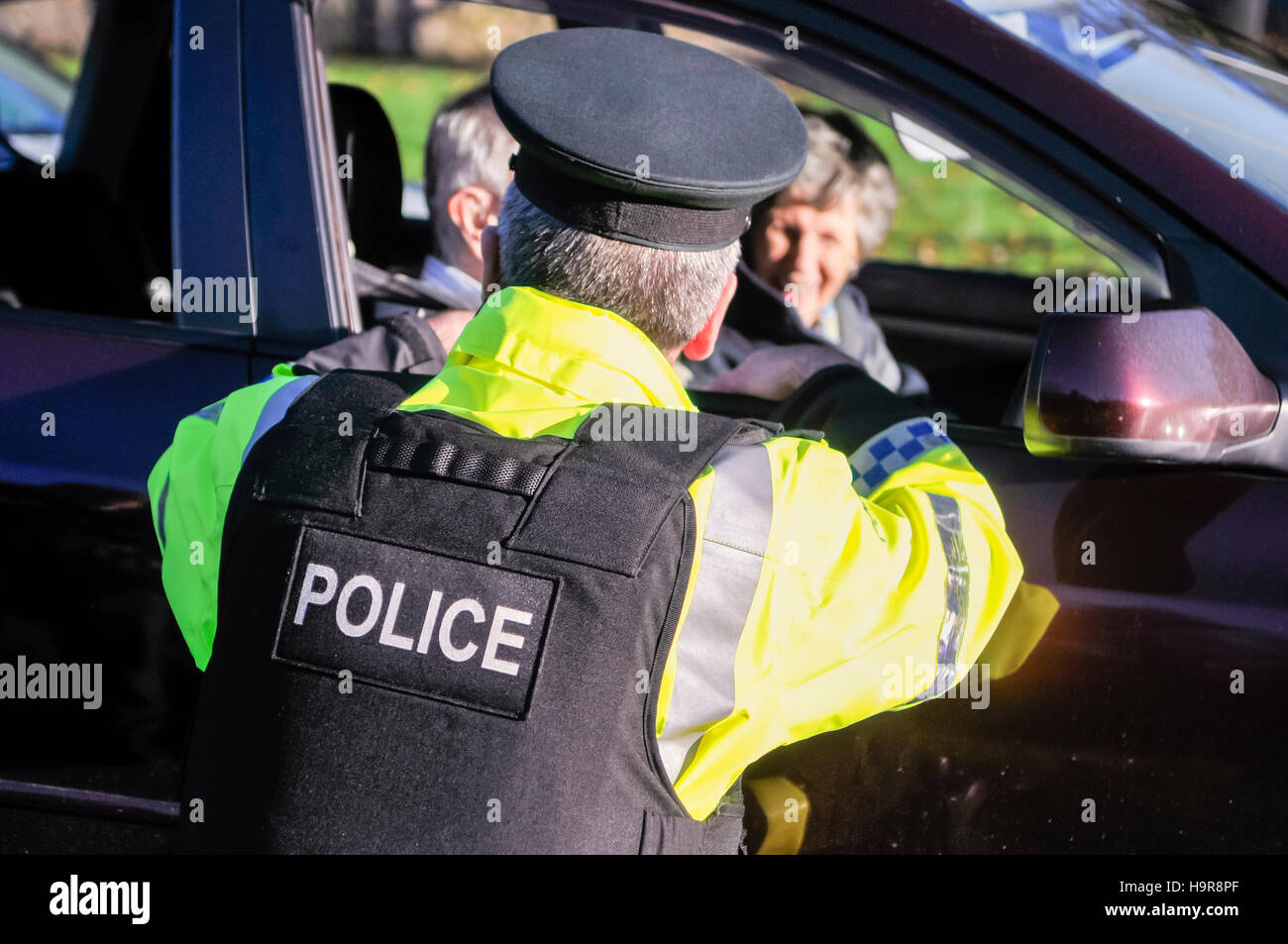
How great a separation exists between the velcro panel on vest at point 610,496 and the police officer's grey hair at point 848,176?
180cm

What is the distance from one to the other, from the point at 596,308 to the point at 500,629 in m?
0.36

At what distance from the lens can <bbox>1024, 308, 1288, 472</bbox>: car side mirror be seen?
1.48 m

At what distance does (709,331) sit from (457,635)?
1.64 feet

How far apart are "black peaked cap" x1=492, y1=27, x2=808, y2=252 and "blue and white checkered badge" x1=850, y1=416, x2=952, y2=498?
32cm

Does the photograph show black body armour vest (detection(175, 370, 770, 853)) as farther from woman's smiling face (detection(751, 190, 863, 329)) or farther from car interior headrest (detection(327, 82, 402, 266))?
woman's smiling face (detection(751, 190, 863, 329))

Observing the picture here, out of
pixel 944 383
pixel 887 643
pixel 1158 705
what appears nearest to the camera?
pixel 887 643

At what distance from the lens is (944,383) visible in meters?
3.29

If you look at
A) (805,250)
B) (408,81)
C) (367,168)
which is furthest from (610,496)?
(408,81)

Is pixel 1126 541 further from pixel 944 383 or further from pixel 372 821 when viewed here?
pixel 944 383

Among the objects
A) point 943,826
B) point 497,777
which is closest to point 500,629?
point 497,777

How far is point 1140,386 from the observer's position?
148 cm

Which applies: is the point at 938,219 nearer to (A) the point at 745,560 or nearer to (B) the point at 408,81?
(B) the point at 408,81


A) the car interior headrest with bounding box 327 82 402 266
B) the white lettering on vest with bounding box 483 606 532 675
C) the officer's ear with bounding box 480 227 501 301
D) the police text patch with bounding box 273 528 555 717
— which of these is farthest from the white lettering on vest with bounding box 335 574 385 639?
the car interior headrest with bounding box 327 82 402 266
